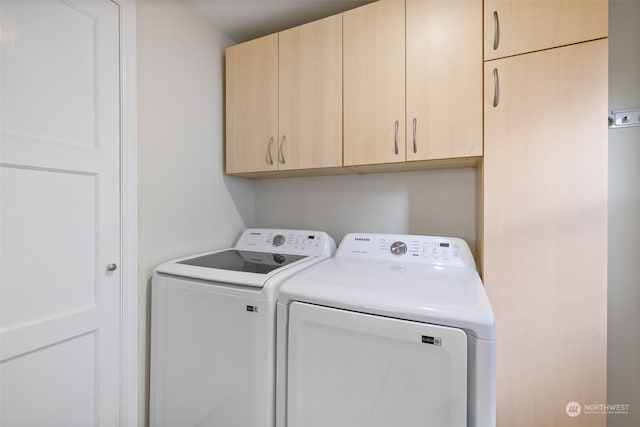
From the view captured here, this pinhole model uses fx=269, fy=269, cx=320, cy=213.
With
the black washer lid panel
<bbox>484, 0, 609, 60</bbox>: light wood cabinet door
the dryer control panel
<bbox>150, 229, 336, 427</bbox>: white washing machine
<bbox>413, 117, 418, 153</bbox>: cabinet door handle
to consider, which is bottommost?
<bbox>150, 229, 336, 427</bbox>: white washing machine

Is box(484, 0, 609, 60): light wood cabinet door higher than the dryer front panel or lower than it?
higher

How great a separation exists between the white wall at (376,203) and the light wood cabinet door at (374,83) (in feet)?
1.23

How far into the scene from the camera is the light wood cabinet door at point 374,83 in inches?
50.8

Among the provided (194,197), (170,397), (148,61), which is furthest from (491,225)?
(148,61)

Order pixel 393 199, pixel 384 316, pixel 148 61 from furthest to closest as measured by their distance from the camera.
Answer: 1. pixel 393 199
2. pixel 148 61
3. pixel 384 316

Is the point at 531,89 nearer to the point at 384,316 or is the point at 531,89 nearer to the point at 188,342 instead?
the point at 384,316

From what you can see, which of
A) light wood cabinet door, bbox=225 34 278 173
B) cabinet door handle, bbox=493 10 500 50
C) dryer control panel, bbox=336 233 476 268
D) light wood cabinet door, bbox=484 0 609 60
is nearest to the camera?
light wood cabinet door, bbox=484 0 609 60

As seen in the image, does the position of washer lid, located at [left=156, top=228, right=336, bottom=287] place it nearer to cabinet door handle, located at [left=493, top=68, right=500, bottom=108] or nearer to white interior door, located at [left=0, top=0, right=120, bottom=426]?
white interior door, located at [left=0, top=0, right=120, bottom=426]

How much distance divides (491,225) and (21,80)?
1833 mm

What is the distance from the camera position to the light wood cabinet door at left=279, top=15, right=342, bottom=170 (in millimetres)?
1418

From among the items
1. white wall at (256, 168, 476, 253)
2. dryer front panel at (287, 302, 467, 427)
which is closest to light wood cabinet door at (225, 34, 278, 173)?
white wall at (256, 168, 476, 253)

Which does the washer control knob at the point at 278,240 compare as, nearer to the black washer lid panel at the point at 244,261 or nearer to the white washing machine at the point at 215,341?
the black washer lid panel at the point at 244,261

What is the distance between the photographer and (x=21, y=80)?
909 mm

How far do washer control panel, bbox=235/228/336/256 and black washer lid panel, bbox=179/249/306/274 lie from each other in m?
0.08
